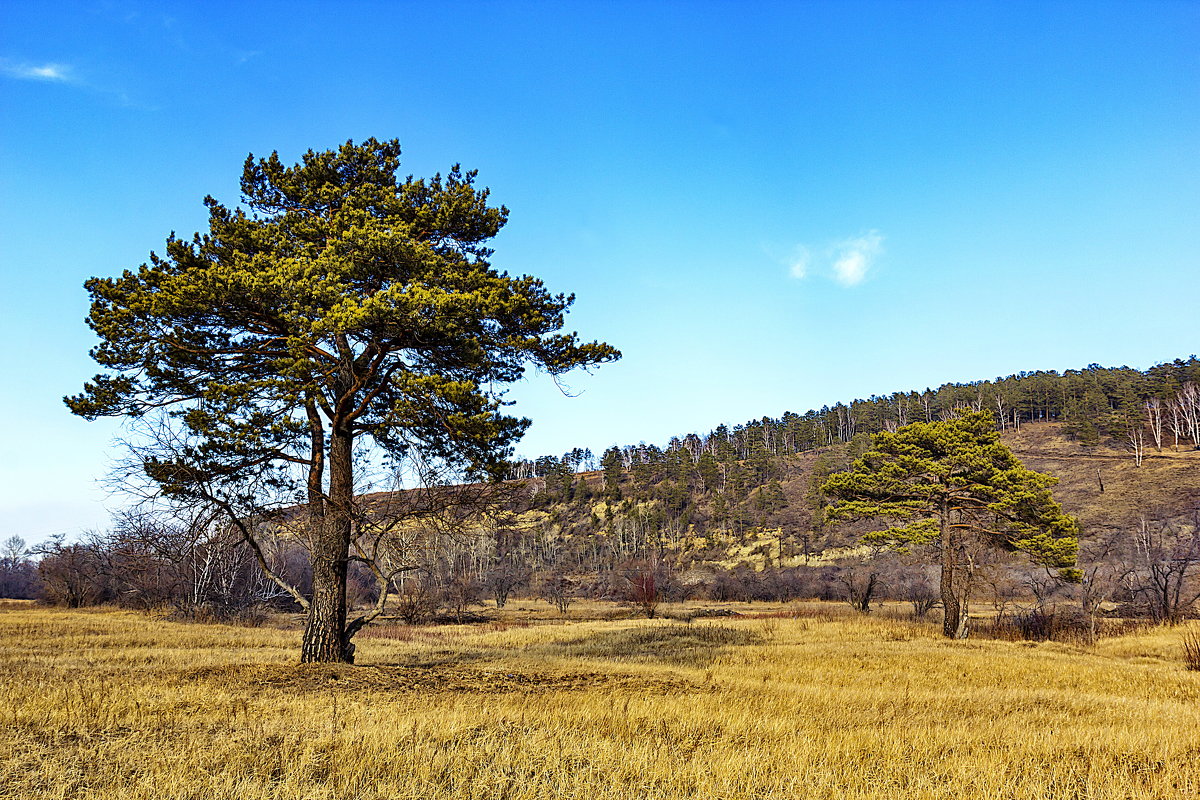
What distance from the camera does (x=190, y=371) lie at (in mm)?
13281

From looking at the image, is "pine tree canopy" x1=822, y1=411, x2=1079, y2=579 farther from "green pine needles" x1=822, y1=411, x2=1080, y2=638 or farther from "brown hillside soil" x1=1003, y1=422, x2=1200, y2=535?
"brown hillside soil" x1=1003, y1=422, x2=1200, y2=535

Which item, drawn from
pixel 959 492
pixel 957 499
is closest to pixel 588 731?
pixel 959 492

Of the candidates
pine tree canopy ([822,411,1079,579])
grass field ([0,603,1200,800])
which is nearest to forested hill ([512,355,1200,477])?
pine tree canopy ([822,411,1079,579])

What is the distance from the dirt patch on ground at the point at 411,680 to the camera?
33.3 ft

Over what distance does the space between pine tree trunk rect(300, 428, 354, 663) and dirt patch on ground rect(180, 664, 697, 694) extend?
0.93 meters

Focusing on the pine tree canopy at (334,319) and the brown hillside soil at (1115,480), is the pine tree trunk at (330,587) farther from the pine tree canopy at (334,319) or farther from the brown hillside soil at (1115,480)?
the brown hillside soil at (1115,480)

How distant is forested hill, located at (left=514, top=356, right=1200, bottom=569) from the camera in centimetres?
7431

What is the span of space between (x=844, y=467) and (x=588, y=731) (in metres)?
92.9

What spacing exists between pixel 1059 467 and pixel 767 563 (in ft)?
133

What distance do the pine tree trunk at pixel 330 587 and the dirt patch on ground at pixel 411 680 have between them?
93 cm

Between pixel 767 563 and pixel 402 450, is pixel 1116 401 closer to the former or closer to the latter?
pixel 767 563

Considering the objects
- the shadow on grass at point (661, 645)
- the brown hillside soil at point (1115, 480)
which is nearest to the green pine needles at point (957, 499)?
the shadow on grass at point (661, 645)

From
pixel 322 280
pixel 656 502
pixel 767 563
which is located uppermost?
pixel 322 280

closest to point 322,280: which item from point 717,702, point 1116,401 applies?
point 717,702
